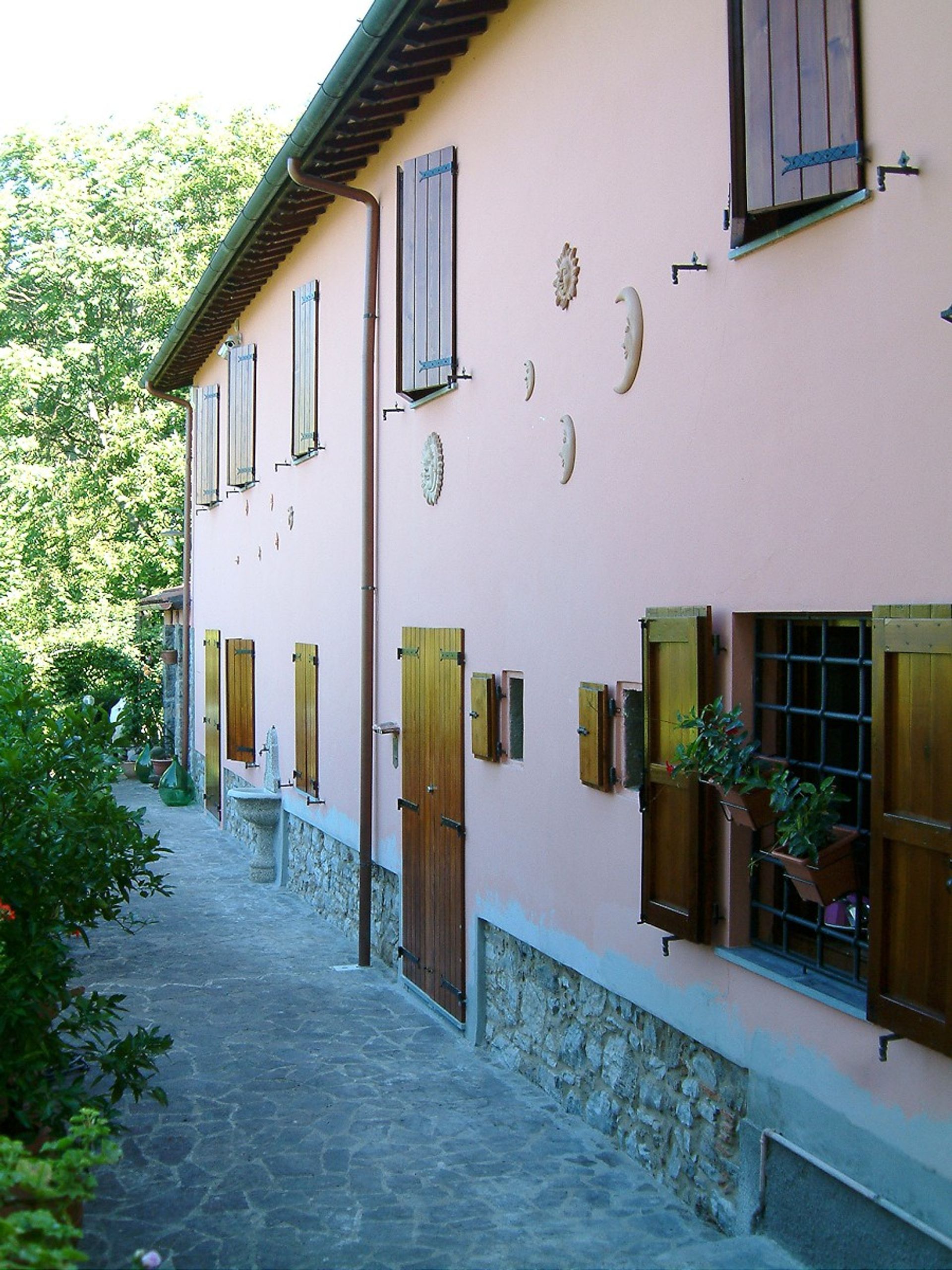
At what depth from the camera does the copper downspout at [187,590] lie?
18.5m

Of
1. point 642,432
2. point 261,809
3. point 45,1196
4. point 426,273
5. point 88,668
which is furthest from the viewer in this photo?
point 88,668

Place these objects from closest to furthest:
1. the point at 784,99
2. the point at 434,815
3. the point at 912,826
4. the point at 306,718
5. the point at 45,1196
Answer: the point at 45,1196
the point at 912,826
the point at 784,99
the point at 434,815
the point at 306,718

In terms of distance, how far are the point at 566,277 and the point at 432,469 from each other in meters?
2.14

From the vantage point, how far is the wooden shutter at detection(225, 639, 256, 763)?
13883 millimetres

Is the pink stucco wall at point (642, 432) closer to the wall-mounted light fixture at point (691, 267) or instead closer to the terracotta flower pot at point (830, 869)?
the wall-mounted light fixture at point (691, 267)

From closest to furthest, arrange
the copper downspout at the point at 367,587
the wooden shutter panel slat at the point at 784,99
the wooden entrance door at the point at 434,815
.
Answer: the wooden shutter panel slat at the point at 784,99 → the wooden entrance door at the point at 434,815 → the copper downspout at the point at 367,587

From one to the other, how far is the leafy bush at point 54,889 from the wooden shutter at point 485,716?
2058 millimetres

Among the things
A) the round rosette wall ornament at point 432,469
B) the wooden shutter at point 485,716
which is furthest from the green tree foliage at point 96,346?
the wooden shutter at point 485,716

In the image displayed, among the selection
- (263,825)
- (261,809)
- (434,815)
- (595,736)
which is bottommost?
(263,825)

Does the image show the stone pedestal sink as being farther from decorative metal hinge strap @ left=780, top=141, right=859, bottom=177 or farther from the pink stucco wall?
decorative metal hinge strap @ left=780, top=141, right=859, bottom=177

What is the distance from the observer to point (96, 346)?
905 inches

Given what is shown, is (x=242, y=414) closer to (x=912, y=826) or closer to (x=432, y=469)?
(x=432, y=469)

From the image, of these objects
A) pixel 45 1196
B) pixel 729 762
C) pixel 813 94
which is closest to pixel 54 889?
pixel 45 1196

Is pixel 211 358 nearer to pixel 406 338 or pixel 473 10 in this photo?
pixel 406 338
